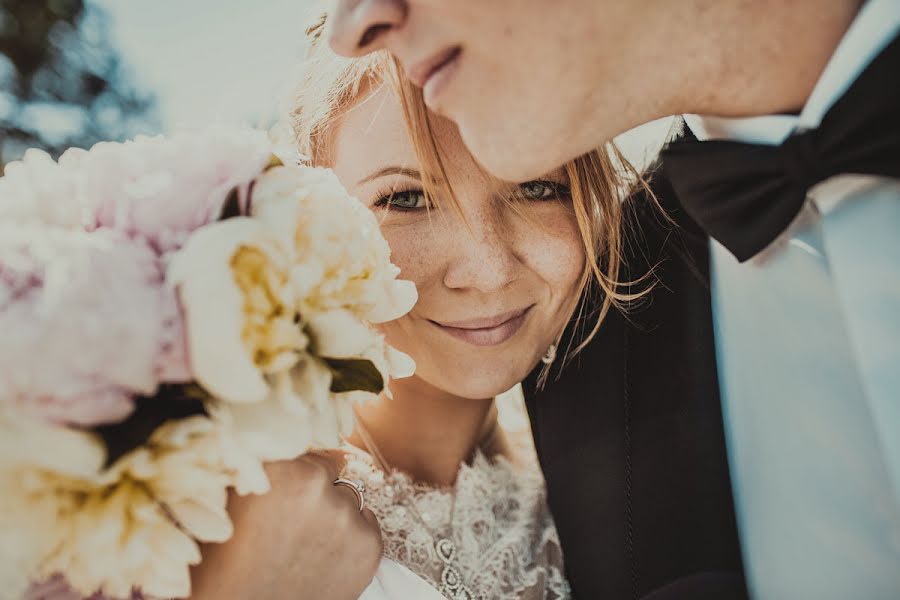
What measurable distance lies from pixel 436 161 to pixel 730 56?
0.69m

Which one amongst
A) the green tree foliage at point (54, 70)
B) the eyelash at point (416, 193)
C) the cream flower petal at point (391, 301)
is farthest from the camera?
the green tree foliage at point (54, 70)

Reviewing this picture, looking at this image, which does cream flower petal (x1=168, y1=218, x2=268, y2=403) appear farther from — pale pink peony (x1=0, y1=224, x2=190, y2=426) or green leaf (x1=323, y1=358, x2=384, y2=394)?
green leaf (x1=323, y1=358, x2=384, y2=394)

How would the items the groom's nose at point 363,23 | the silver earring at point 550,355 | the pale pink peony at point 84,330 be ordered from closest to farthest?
1. the pale pink peony at point 84,330
2. the groom's nose at point 363,23
3. the silver earring at point 550,355

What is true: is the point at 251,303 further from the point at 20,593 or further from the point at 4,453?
the point at 20,593

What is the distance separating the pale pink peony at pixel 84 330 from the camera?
828 millimetres

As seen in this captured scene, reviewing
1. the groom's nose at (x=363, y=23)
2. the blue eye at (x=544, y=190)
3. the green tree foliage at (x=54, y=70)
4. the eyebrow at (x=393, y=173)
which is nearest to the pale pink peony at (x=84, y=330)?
the groom's nose at (x=363, y=23)

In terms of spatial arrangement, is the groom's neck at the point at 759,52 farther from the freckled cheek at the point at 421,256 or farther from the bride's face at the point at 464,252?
the freckled cheek at the point at 421,256

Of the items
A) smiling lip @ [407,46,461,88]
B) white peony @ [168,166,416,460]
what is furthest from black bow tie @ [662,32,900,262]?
white peony @ [168,166,416,460]

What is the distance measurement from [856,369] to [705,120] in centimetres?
61

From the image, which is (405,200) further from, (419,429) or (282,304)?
(282,304)

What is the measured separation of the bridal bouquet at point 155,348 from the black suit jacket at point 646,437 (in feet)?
3.55

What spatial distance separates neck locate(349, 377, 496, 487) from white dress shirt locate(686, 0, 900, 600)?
3.12ft

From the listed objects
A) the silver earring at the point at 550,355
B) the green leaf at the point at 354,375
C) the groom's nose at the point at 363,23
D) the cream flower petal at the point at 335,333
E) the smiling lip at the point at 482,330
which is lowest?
the silver earring at the point at 550,355

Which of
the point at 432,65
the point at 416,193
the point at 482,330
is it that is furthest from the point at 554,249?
the point at 432,65
